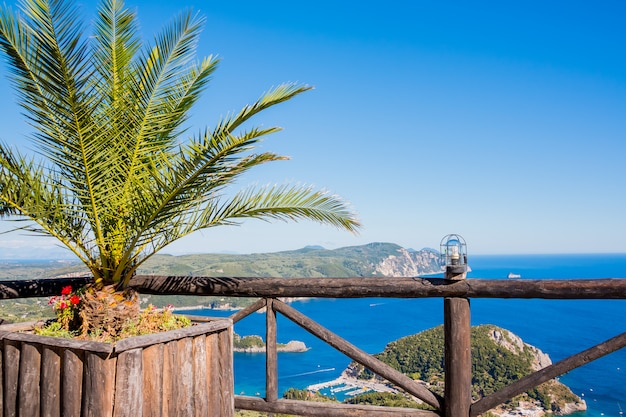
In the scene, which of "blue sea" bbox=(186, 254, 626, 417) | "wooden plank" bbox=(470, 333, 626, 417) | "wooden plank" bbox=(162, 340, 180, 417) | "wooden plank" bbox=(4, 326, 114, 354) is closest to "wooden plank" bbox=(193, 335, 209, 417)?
Result: "wooden plank" bbox=(162, 340, 180, 417)

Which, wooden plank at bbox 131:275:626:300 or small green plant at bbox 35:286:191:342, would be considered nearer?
small green plant at bbox 35:286:191:342

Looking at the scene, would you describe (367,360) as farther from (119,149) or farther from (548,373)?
(119,149)

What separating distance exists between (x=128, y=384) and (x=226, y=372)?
565 mm

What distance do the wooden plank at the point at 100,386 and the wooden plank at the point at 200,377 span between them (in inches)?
15.2

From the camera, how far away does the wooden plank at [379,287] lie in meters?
2.44

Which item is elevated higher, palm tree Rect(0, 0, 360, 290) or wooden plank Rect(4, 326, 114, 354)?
palm tree Rect(0, 0, 360, 290)

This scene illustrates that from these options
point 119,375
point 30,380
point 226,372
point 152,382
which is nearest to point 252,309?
point 226,372

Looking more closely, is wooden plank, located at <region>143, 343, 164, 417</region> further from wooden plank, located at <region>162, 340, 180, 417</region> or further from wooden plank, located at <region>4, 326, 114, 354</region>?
wooden plank, located at <region>4, 326, 114, 354</region>

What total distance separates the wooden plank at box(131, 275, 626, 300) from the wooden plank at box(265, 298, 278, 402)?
0.44ft

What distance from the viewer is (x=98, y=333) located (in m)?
2.24

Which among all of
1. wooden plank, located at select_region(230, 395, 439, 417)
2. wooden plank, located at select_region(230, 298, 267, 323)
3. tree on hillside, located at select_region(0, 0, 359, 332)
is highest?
tree on hillside, located at select_region(0, 0, 359, 332)

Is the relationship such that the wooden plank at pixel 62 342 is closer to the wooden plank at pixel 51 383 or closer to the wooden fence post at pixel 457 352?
the wooden plank at pixel 51 383

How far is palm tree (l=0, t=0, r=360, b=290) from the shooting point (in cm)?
230

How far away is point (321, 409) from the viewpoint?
2.84 metres
